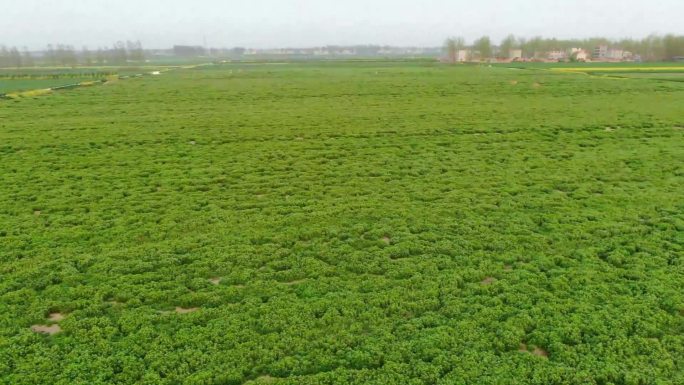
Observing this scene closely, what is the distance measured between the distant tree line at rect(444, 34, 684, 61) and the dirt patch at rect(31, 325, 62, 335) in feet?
476

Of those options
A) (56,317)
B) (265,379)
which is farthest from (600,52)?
(56,317)

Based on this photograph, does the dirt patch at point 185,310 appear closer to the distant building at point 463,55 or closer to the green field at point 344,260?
the green field at point 344,260

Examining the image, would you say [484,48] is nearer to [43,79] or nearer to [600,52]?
[600,52]

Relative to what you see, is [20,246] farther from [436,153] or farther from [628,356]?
[436,153]

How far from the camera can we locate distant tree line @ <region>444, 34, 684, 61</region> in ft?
386

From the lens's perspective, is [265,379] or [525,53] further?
[525,53]

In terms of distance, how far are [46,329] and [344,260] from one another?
5.78m

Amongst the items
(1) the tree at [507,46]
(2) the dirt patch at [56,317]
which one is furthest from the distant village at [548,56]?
(2) the dirt patch at [56,317]

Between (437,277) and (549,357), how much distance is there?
2.74m

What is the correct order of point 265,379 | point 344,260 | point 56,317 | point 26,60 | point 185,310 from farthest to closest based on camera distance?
1. point 26,60
2. point 344,260
3. point 185,310
4. point 56,317
5. point 265,379

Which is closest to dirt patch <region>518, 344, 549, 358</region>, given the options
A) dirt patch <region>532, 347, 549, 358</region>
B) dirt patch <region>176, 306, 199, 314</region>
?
dirt patch <region>532, 347, 549, 358</region>

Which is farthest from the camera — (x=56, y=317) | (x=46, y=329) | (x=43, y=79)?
(x=43, y=79)

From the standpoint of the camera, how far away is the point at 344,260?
10367 millimetres

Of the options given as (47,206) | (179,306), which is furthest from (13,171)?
(179,306)
